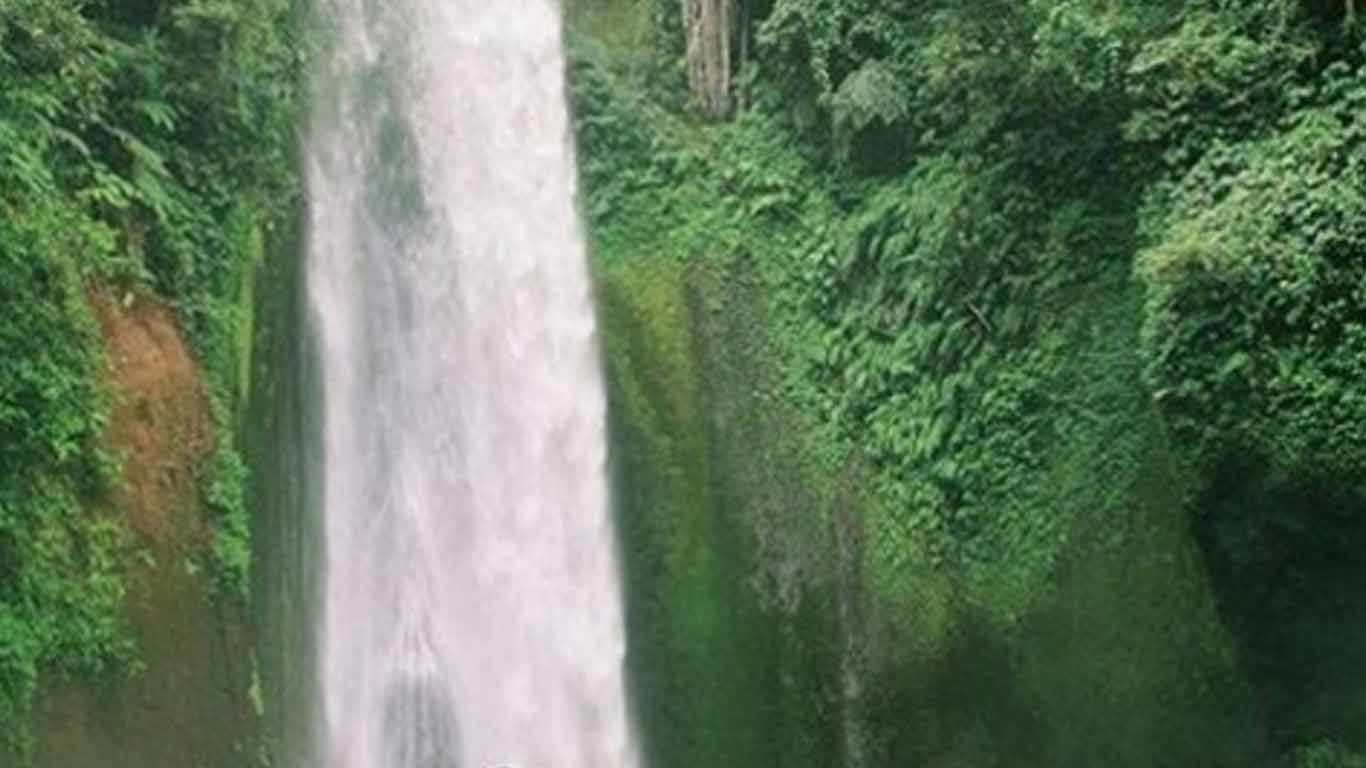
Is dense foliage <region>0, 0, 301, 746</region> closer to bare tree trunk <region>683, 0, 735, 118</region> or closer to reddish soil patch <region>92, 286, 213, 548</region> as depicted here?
reddish soil patch <region>92, 286, 213, 548</region>

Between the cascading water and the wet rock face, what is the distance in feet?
0.05

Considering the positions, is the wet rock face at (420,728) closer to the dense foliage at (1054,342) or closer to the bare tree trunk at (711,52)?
the dense foliage at (1054,342)

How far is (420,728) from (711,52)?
247 inches

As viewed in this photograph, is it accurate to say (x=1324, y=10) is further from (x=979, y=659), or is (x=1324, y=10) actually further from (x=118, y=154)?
(x=118, y=154)

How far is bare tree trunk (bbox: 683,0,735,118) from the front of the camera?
15.0m

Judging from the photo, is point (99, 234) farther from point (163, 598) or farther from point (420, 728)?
point (420, 728)

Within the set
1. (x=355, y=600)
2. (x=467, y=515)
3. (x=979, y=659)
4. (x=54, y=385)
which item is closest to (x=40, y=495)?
(x=54, y=385)

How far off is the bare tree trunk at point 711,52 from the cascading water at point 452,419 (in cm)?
123

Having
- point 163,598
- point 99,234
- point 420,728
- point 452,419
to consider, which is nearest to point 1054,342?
point 452,419

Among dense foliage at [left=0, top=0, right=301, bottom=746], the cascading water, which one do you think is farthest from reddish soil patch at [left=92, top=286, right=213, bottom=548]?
the cascading water

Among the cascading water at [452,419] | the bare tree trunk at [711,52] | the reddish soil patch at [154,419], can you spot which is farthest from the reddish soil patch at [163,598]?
the bare tree trunk at [711,52]

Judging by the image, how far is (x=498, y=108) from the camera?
1521cm

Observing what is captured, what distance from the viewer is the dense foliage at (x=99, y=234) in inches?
320

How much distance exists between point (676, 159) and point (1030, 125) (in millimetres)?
3690
